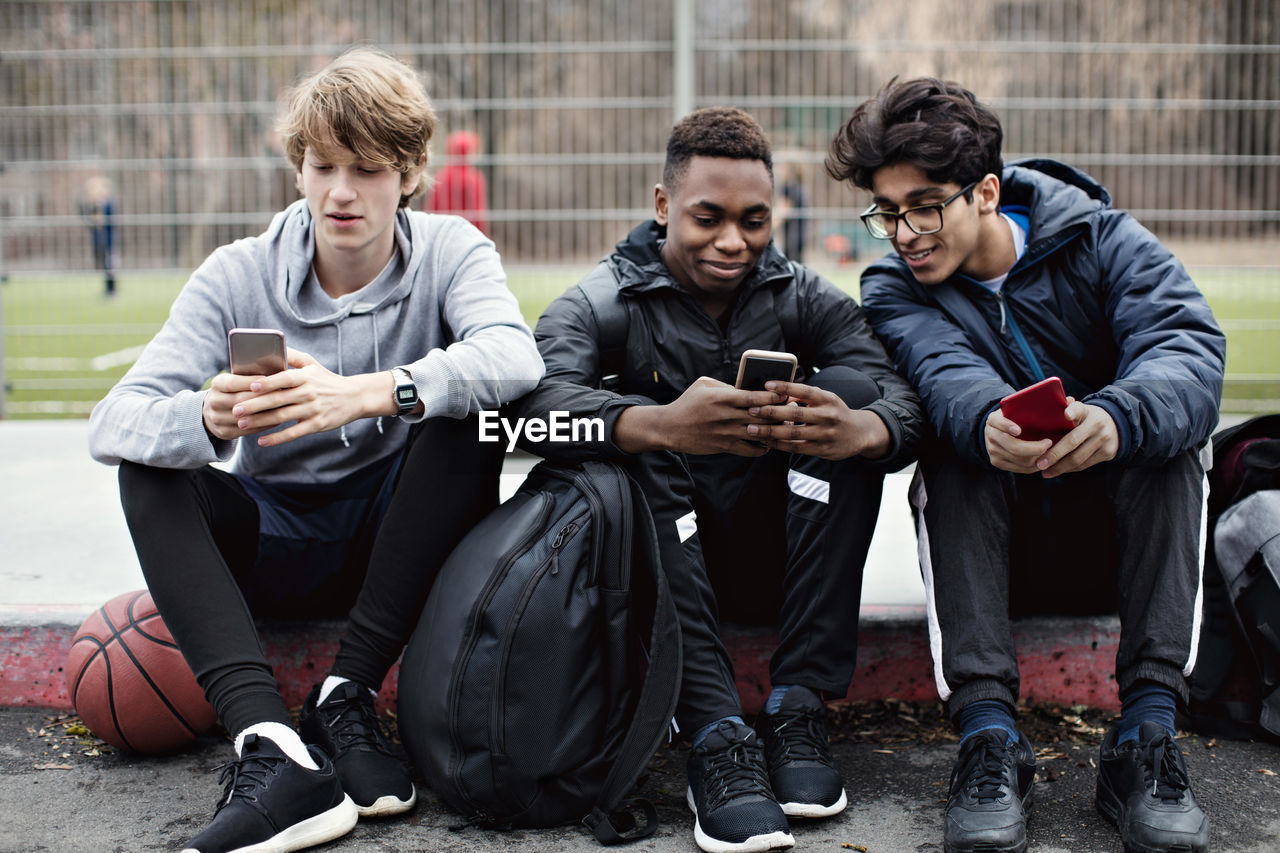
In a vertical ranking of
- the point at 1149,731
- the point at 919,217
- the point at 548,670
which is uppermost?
the point at 919,217

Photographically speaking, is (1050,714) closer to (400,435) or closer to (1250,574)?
(1250,574)

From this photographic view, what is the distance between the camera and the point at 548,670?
2.32 metres

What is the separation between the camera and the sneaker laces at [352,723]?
8.23ft

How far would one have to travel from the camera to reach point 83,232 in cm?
639

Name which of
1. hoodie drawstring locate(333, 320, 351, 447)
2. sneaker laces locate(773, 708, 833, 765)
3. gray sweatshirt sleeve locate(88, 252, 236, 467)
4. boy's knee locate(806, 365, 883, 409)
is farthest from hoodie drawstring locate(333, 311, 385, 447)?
sneaker laces locate(773, 708, 833, 765)

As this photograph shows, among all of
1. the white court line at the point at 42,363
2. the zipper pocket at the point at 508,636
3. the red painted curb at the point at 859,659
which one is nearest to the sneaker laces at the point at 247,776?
the zipper pocket at the point at 508,636

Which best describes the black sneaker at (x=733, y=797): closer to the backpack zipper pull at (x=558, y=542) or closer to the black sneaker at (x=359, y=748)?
the backpack zipper pull at (x=558, y=542)

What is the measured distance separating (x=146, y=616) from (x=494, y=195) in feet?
12.0

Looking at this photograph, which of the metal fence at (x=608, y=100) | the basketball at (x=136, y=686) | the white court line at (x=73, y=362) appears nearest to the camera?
the basketball at (x=136, y=686)

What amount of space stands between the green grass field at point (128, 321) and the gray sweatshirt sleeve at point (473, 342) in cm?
285

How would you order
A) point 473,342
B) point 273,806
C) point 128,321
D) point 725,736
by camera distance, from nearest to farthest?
point 273,806 → point 725,736 → point 473,342 → point 128,321

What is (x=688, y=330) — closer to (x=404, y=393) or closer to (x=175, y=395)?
(x=404, y=393)

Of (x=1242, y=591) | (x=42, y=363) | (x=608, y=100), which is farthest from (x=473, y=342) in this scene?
(x=42, y=363)

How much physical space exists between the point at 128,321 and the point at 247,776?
4.83 meters
